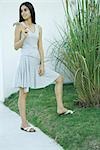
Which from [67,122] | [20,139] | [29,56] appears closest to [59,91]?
[67,122]

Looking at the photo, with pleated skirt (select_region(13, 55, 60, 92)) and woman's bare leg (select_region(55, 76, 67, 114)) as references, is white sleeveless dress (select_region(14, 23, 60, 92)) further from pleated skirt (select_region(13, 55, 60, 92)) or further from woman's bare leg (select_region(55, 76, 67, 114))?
woman's bare leg (select_region(55, 76, 67, 114))

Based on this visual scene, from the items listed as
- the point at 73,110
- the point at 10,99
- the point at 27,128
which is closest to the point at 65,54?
the point at 73,110

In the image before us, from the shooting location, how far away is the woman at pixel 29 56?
508 centimetres

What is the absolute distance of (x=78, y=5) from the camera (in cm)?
578

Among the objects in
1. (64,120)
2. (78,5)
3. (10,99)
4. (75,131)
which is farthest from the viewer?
(10,99)

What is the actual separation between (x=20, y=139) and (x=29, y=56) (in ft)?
3.34

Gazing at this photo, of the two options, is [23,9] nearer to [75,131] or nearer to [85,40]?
[85,40]

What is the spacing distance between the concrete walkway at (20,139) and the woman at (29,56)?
16cm

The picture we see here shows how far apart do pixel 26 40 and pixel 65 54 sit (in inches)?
37.3

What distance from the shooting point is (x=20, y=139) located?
513 cm

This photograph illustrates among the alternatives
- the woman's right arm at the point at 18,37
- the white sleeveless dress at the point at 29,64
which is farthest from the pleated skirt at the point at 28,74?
the woman's right arm at the point at 18,37

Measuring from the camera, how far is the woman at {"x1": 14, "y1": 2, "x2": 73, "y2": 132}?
508 cm

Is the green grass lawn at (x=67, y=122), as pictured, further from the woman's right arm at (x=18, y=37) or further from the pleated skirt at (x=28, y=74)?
the woman's right arm at (x=18, y=37)

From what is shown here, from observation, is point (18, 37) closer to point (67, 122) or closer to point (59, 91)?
point (59, 91)
